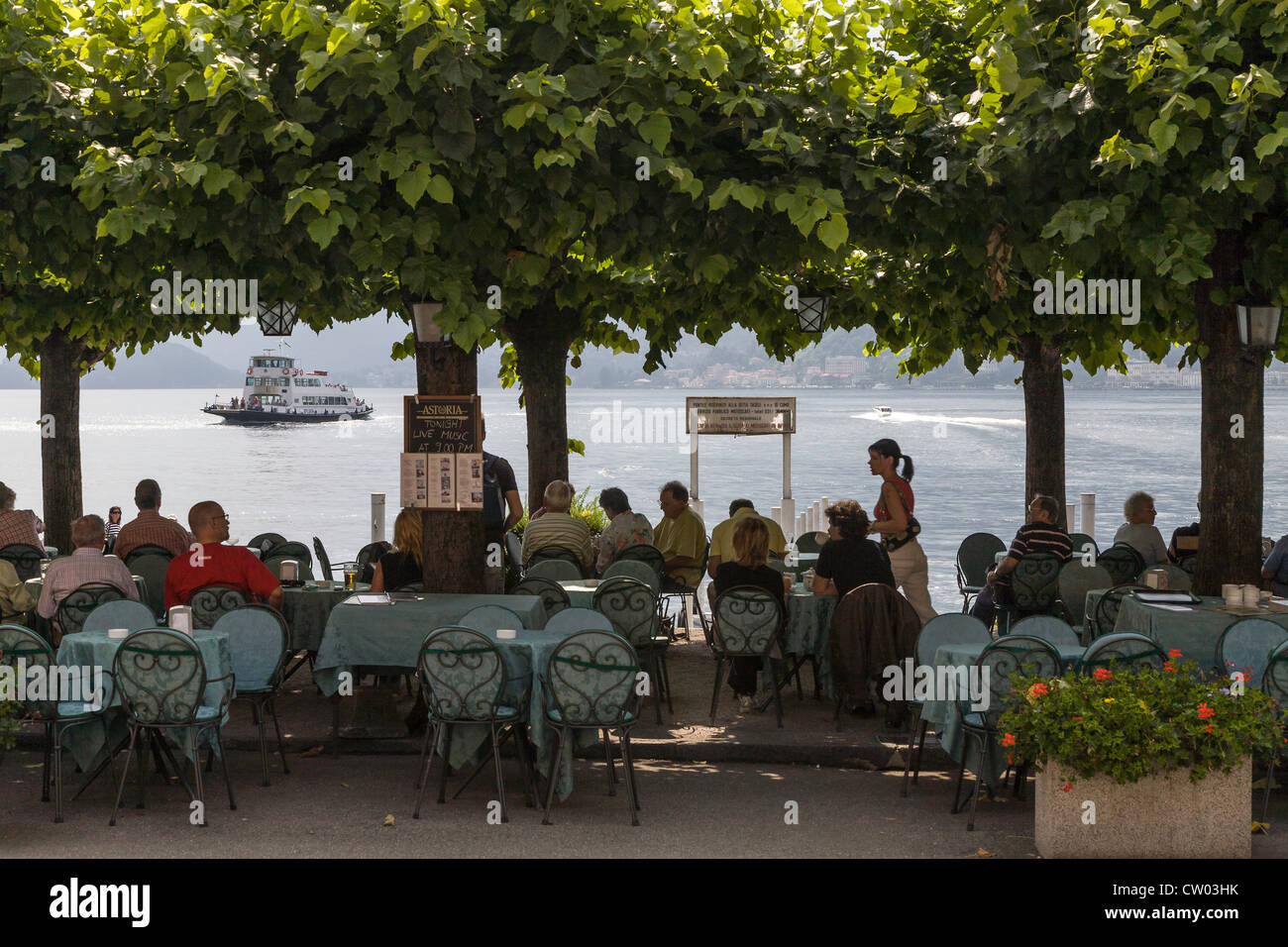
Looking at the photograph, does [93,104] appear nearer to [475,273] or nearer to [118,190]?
[118,190]

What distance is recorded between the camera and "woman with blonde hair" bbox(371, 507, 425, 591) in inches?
397

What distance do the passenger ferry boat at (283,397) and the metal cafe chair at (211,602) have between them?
102529 millimetres

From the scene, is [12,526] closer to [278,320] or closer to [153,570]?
[153,570]

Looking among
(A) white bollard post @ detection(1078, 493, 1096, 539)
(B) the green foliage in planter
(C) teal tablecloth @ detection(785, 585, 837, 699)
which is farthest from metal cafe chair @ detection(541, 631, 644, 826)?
(A) white bollard post @ detection(1078, 493, 1096, 539)

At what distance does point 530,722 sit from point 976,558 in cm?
800

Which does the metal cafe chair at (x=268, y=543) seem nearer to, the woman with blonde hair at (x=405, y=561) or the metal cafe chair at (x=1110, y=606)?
the woman with blonde hair at (x=405, y=561)

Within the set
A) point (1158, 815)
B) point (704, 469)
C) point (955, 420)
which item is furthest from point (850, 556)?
point (955, 420)

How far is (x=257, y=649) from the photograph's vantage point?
8453 mm

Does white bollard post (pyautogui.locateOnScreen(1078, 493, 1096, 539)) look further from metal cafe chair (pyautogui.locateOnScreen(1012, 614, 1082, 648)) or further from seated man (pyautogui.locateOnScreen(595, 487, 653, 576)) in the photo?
metal cafe chair (pyautogui.locateOnScreen(1012, 614, 1082, 648))

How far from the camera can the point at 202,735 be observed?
796 cm

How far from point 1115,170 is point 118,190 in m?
5.53

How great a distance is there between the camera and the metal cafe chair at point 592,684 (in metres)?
7.46

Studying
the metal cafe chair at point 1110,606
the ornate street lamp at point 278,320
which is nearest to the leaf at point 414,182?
the metal cafe chair at point 1110,606
